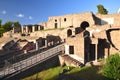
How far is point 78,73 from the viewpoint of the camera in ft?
104

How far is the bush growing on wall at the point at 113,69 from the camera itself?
28062 millimetres

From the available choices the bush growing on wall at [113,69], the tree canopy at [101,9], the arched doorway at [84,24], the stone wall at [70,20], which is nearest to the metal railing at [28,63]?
the bush growing on wall at [113,69]

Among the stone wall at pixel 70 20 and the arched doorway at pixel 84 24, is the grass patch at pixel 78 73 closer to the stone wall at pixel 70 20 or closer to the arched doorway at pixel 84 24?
the stone wall at pixel 70 20

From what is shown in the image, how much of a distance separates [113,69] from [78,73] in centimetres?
481

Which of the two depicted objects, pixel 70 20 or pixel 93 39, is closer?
pixel 93 39

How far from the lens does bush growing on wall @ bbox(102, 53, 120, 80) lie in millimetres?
28062

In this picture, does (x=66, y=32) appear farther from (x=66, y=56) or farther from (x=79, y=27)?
(x=66, y=56)

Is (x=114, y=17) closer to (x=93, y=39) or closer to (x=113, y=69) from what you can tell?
(x=93, y=39)

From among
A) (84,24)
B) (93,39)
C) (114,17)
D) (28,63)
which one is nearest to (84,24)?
(84,24)

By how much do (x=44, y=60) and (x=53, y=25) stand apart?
21.8m

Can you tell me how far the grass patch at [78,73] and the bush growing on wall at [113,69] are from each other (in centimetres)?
93

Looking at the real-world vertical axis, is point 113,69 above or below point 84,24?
below

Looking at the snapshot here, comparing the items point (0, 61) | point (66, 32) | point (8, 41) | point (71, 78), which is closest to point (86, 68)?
point (71, 78)

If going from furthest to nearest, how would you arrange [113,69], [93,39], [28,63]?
[93,39], [28,63], [113,69]
